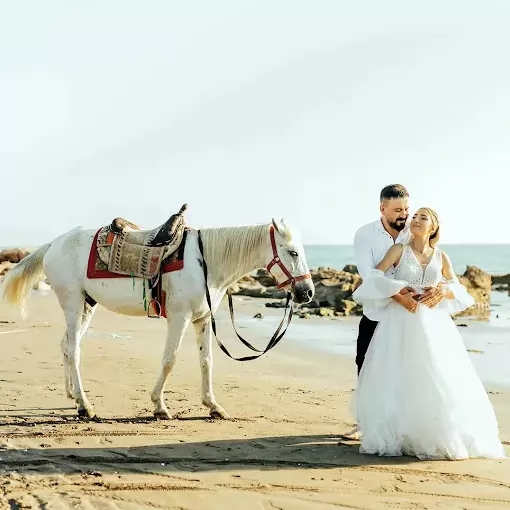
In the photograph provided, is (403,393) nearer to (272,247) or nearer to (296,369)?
(272,247)

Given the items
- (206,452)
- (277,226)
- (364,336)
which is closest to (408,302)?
(364,336)

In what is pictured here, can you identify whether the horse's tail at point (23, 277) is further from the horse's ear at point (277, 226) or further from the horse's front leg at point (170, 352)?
the horse's ear at point (277, 226)

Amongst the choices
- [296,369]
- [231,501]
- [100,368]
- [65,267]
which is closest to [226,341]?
[296,369]

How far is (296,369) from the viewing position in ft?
31.5

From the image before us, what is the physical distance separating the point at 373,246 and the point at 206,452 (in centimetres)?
211

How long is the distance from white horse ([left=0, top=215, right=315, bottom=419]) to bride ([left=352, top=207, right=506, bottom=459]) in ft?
3.72

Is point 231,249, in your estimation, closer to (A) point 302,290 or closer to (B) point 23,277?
(A) point 302,290

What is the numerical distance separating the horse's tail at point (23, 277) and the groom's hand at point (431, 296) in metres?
4.22

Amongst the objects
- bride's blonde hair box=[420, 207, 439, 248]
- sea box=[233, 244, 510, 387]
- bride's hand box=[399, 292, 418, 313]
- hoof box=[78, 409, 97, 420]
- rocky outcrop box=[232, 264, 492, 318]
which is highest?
bride's blonde hair box=[420, 207, 439, 248]

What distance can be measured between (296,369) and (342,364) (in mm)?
844

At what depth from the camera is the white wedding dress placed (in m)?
4.79

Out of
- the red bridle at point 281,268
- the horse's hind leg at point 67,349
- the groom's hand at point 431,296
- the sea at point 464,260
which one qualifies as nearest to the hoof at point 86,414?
the horse's hind leg at point 67,349

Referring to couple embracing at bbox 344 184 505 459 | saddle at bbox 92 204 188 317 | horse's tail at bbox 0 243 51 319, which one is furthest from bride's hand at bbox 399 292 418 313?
horse's tail at bbox 0 243 51 319

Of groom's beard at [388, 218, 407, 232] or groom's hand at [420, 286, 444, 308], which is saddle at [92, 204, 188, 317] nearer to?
groom's beard at [388, 218, 407, 232]
